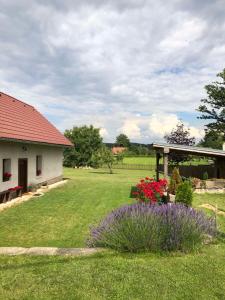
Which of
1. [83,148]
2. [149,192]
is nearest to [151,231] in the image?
[149,192]

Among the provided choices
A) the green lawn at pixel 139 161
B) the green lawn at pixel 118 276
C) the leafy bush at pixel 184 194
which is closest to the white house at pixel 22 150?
the leafy bush at pixel 184 194

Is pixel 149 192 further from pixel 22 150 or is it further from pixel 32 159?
pixel 32 159

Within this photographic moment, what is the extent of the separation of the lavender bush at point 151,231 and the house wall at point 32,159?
10190mm

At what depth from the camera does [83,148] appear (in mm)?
55875

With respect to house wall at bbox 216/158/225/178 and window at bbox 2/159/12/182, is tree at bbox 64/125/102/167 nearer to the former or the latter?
house wall at bbox 216/158/225/178

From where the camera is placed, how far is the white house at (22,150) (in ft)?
52.0

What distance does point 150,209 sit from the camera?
6.61m

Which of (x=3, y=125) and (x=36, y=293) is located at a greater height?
(x=3, y=125)

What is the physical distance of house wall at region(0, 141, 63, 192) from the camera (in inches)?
630

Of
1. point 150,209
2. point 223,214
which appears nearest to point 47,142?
point 223,214

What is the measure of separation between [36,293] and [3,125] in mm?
12547

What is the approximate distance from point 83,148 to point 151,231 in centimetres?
5017

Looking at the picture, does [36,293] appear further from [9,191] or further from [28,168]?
[28,168]

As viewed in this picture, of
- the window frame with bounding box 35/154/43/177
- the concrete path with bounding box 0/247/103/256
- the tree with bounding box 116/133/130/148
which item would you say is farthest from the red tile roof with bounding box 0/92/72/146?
the tree with bounding box 116/133/130/148
